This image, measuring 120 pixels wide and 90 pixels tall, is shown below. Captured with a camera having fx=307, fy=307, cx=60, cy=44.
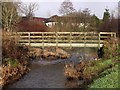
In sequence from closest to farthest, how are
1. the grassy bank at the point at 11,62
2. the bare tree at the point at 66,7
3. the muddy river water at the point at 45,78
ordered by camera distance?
the muddy river water at the point at 45,78
the grassy bank at the point at 11,62
the bare tree at the point at 66,7

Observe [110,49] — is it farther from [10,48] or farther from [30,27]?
[30,27]

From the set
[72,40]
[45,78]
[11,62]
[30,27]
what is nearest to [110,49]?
[45,78]

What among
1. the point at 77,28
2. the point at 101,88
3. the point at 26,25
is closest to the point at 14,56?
the point at 101,88

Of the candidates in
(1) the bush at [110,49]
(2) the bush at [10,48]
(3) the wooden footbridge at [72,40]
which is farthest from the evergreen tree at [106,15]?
(2) the bush at [10,48]

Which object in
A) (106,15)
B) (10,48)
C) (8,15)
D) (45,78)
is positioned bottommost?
(45,78)

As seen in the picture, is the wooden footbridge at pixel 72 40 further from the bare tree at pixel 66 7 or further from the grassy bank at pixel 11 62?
the bare tree at pixel 66 7

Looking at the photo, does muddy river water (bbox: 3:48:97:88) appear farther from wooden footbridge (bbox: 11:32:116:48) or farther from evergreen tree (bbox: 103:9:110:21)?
evergreen tree (bbox: 103:9:110:21)

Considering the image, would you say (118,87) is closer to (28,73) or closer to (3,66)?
(3,66)

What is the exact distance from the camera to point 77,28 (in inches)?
1553

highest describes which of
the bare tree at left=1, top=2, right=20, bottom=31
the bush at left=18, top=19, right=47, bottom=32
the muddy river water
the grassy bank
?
the bare tree at left=1, top=2, right=20, bottom=31

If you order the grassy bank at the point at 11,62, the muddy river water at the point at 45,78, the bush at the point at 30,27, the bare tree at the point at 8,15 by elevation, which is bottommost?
the muddy river water at the point at 45,78

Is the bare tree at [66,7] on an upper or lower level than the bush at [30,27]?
upper

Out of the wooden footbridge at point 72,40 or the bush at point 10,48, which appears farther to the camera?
the wooden footbridge at point 72,40

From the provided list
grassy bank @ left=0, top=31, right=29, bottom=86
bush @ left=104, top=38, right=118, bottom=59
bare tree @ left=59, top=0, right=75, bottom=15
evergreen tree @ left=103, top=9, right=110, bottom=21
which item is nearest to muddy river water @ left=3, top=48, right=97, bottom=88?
grassy bank @ left=0, top=31, right=29, bottom=86
